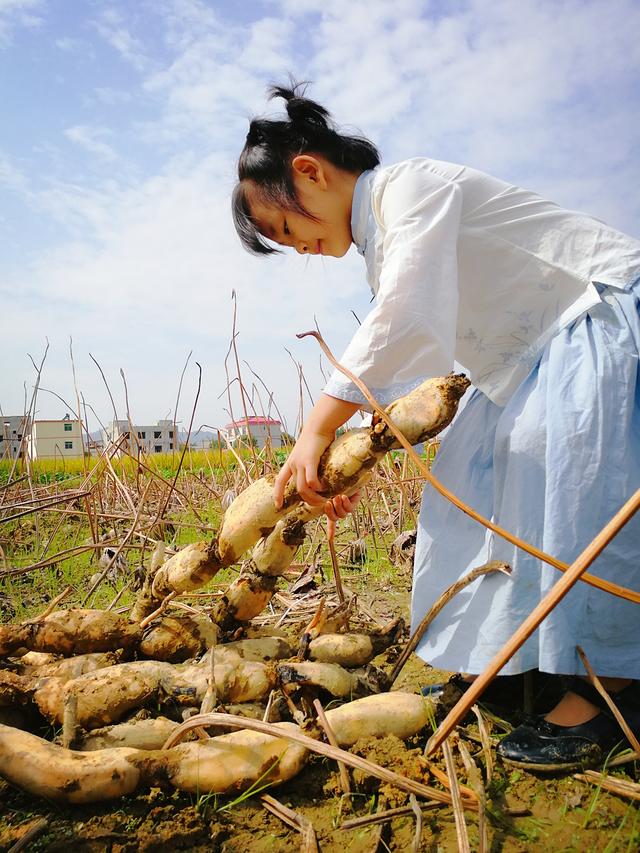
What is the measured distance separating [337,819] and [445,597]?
1.66 feet

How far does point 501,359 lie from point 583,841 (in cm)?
93

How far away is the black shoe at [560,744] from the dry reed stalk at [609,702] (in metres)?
0.04

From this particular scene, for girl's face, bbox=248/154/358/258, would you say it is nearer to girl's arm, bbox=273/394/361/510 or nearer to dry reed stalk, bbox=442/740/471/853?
girl's arm, bbox=273/394/361/510

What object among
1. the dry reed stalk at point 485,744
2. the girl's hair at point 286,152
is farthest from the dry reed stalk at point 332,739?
the girl's hair at point 286,152

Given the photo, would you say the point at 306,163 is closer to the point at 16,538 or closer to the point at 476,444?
the point at 476,444

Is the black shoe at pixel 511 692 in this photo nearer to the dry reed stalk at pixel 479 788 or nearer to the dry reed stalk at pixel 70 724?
the dry reed stalk at pixel 479 788

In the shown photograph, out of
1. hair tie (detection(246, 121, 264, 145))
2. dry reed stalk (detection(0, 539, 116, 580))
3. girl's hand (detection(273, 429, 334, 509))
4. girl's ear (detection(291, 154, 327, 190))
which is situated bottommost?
dry reed stalk (detection(0, 539, 116, 580))

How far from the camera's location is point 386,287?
1.22 meters

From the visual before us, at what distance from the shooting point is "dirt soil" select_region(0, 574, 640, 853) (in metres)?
0.85

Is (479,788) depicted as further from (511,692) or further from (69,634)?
(69,634)

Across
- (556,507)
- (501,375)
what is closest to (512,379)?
(501,375)

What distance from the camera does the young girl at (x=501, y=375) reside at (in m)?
1.14

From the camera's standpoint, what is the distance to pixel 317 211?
4.87 feet

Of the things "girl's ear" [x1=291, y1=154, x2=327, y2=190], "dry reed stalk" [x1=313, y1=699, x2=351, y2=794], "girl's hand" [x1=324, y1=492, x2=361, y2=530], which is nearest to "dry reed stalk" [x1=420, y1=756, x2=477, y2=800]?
"dry reed stalk" [x1=313, y1=699, x2=351, y2=794]
